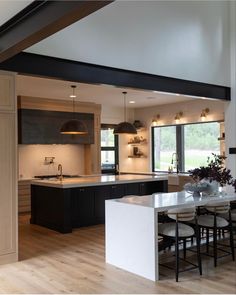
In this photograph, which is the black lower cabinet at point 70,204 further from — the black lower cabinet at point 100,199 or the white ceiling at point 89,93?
the white ceiling at point 89,93

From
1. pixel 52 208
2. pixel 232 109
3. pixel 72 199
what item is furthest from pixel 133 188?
pixel 232 109

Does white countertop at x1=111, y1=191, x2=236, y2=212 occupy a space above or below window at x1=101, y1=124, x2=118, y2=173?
below

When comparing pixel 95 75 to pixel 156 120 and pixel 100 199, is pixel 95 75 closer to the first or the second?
pixel 100 199

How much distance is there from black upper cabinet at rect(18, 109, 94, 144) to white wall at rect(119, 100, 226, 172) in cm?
203

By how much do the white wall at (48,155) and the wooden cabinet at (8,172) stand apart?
14.0ft

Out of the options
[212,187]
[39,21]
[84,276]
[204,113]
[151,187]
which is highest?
[39,21]

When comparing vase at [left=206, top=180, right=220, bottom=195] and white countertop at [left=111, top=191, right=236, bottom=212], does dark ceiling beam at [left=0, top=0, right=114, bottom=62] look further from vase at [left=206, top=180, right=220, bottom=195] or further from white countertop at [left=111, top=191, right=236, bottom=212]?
vase at [left=206, top=180, right=220, bottom=195]

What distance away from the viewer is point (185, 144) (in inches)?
381

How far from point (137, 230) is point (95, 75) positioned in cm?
234

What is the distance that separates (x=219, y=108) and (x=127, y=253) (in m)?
5.56

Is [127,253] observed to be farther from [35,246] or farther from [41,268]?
[35,246]

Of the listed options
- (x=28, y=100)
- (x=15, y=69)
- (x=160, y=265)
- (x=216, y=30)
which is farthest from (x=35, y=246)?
(x=216, y=30)

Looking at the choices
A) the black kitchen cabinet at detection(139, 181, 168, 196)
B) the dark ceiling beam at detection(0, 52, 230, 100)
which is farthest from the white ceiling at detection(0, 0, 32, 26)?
the black kitchen cabinet at detection(139, 181, 168, 196)

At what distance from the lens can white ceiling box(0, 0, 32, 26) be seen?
312 cm
